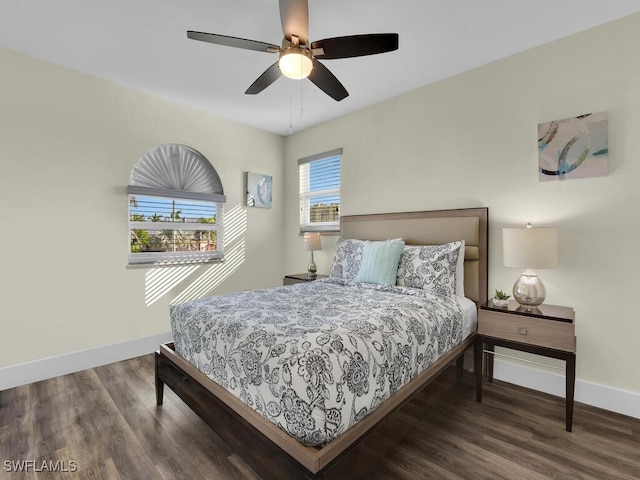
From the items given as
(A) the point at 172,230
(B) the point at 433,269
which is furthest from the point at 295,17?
(A) the point at 172,230

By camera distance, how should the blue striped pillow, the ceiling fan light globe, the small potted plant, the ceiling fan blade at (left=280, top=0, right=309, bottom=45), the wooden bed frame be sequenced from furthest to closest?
the blue striped pillow < the small potted plant < the ceiling fan light globe < the ceiling fan blade at (left=280, top=0, right=309, bottom=45) < the wooden bed frame

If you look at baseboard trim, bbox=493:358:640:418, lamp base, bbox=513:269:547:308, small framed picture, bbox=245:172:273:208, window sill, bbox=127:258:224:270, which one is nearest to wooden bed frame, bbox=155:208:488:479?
lamp base, bbox=513:269:547:308

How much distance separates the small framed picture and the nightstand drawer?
3.04 metres

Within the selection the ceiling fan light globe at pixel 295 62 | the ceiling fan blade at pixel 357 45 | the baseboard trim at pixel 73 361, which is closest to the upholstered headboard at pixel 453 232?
the ceiling fan blade at pixel 357 45

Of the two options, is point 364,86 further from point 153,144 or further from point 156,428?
point 156,428

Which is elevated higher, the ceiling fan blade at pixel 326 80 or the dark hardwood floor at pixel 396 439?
the ceiling fan blade at pixel 326 80

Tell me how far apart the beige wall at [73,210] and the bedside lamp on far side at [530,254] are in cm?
320

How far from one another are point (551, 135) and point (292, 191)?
10.1 feet

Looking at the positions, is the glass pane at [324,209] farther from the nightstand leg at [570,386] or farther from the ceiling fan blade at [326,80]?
the nightstand leg at [570,386]

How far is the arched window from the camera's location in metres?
3.28

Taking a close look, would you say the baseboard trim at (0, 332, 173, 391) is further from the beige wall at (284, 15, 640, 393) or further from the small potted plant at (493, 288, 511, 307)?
the small potted plant at (493, 288, 511, 307)

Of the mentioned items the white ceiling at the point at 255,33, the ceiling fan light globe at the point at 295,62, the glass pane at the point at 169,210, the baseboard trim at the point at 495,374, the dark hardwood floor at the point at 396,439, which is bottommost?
the dark hardwood floor at the point at 396,439

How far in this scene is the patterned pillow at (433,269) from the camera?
8.05 feet

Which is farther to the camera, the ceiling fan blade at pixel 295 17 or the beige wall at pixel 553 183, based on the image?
the beige wall at pixel 553 183
